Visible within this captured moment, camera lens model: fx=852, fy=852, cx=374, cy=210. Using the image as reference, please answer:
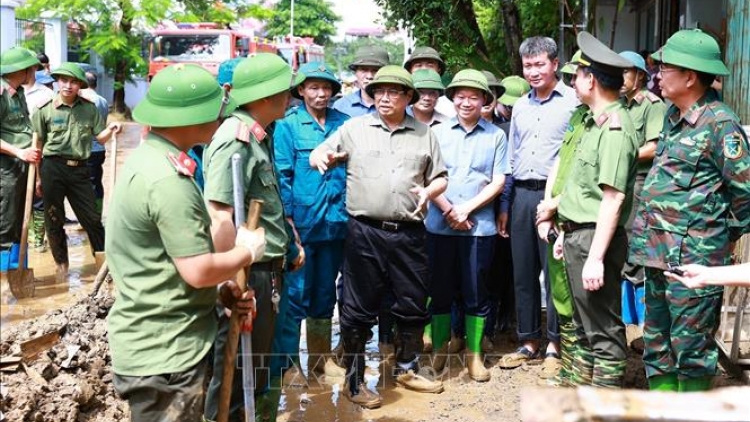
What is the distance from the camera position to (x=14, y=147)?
7332 millimetres

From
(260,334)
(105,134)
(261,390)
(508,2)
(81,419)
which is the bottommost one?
(81,419)

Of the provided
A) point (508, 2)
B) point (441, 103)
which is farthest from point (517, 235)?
point (508, 2)

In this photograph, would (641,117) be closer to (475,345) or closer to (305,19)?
(475,345)

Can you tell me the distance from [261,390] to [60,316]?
2065 millimetres

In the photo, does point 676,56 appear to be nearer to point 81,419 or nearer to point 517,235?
point 517,235

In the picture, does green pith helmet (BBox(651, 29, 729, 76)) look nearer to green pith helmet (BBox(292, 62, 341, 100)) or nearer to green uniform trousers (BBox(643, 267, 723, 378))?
green uniform trousers (BBox(643, 267, 723, 378))

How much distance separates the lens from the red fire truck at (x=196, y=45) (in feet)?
86.5

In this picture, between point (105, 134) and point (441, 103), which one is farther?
point (105, 134)

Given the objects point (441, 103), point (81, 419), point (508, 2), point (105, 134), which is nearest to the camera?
point (81, 419)

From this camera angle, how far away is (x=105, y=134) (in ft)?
27.5

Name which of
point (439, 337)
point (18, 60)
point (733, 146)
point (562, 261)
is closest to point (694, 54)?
point (733, 146)

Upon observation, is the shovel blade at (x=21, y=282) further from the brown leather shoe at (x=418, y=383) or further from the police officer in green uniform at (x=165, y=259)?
the police officer in green uniform at (x=165, y=259)

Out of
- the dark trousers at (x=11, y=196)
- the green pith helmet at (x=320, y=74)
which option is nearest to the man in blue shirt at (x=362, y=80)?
the green pith helmet at (x=320, y=74)

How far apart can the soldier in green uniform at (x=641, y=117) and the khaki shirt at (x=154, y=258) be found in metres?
3.14
